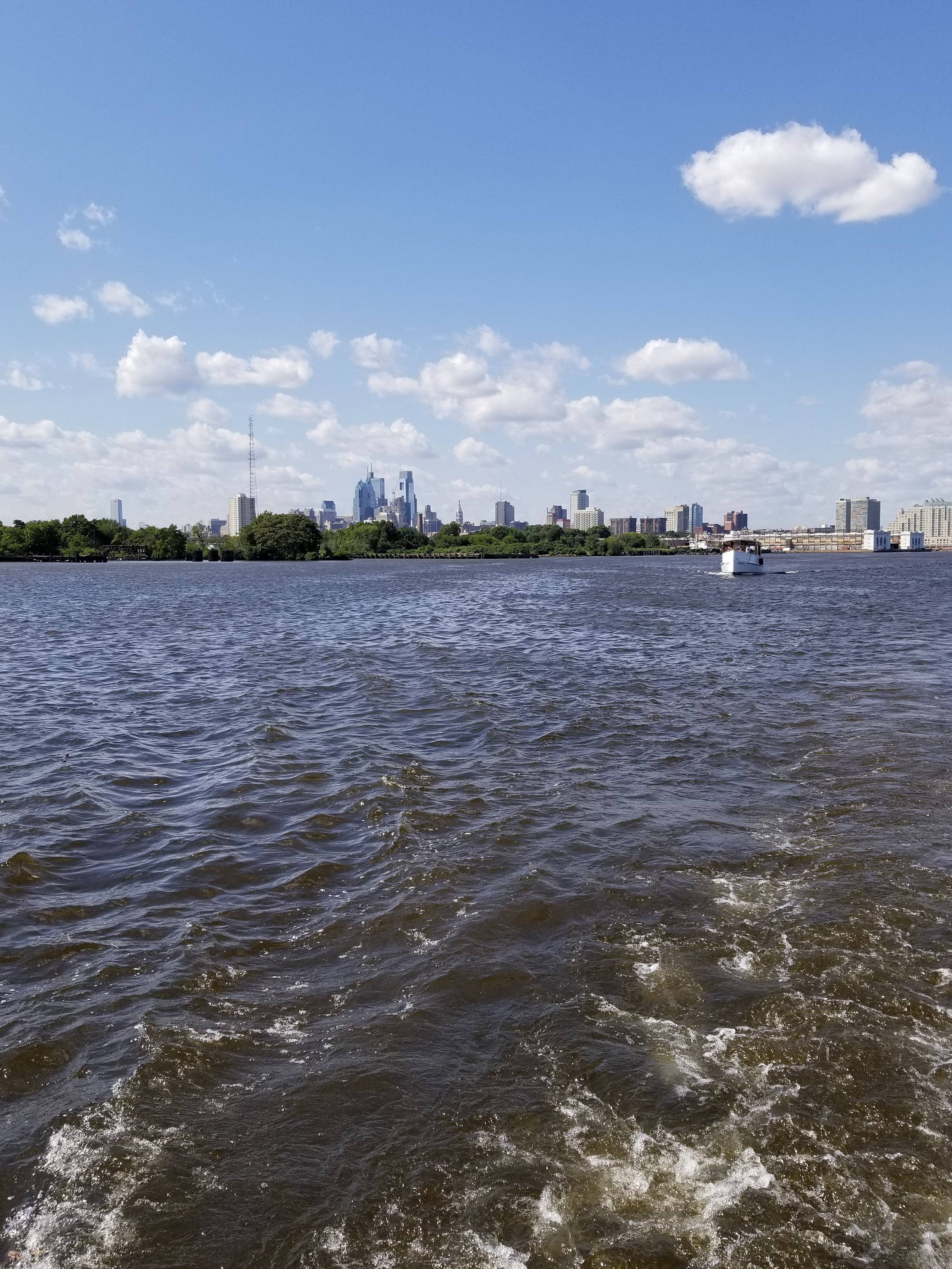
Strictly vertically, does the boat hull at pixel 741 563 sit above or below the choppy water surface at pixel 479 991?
above

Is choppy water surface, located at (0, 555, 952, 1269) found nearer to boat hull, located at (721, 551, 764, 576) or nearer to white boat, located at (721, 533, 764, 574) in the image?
boat hull, located at (721, 551, 764, 576)

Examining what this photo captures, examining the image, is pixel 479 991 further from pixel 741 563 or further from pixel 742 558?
pixel 741 563

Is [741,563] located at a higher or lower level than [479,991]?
higher

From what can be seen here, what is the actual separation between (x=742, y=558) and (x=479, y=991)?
125316mm

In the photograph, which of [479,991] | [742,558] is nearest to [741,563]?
[742,558]

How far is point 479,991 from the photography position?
8.79m

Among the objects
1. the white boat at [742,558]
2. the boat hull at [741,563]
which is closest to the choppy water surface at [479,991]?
the boat hull at [741,563]

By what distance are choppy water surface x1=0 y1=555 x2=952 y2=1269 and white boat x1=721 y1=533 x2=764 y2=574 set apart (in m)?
108

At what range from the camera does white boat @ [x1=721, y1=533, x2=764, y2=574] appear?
126 m

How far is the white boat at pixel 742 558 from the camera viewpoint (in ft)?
415

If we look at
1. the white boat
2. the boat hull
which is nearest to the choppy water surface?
the boat hull

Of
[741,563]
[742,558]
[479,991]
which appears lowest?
[479,991]

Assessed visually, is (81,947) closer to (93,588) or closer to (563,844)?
(563,844)

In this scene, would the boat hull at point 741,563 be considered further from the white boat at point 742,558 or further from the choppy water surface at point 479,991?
the choppy water surface at point 479,991
